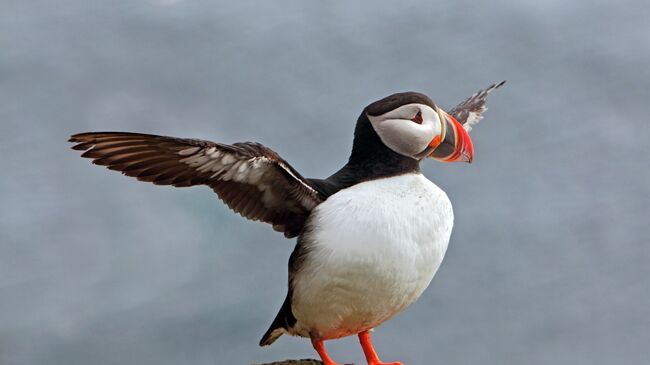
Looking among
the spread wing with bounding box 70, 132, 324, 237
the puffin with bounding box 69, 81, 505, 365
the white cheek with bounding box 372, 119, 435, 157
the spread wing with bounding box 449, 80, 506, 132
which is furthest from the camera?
the spread wing with bounding box 449, 80, 506, 132

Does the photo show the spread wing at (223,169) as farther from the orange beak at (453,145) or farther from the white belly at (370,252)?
the orange beak at (453,145)

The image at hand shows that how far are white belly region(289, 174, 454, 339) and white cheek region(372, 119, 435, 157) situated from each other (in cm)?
19

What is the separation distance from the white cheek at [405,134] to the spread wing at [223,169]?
1.95 ft

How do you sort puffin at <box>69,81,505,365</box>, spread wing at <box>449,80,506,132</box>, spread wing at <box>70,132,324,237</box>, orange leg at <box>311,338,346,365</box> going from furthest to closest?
spread wing at <box>449,80,506,132</box>
orange leg at <box>311,338,346,365</box>
puffin at <box>69,81,505,365</box>
spread wing at <box>70,132,324,237</box>

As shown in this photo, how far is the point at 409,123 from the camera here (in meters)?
7.04

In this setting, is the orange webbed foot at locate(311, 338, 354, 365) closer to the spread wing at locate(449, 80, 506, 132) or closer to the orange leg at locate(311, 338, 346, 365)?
the orange leg at locate(311, 338, 346, 365)

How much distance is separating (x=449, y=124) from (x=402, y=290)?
1.22m

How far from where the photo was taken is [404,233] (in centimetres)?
678

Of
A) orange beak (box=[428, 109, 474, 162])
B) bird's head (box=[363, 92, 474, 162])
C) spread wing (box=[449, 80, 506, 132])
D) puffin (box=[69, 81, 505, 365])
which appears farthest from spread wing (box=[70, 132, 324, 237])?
spread wing (box=[449, 80, 506, 132])

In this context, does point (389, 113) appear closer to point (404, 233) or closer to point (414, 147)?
point (414, 147)

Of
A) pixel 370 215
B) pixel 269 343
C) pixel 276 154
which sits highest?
pixel 276 154

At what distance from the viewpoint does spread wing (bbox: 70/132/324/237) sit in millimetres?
6402

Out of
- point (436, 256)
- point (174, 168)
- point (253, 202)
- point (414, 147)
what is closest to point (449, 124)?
point (414, 147)

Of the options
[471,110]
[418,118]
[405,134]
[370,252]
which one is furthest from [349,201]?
[471,110]
